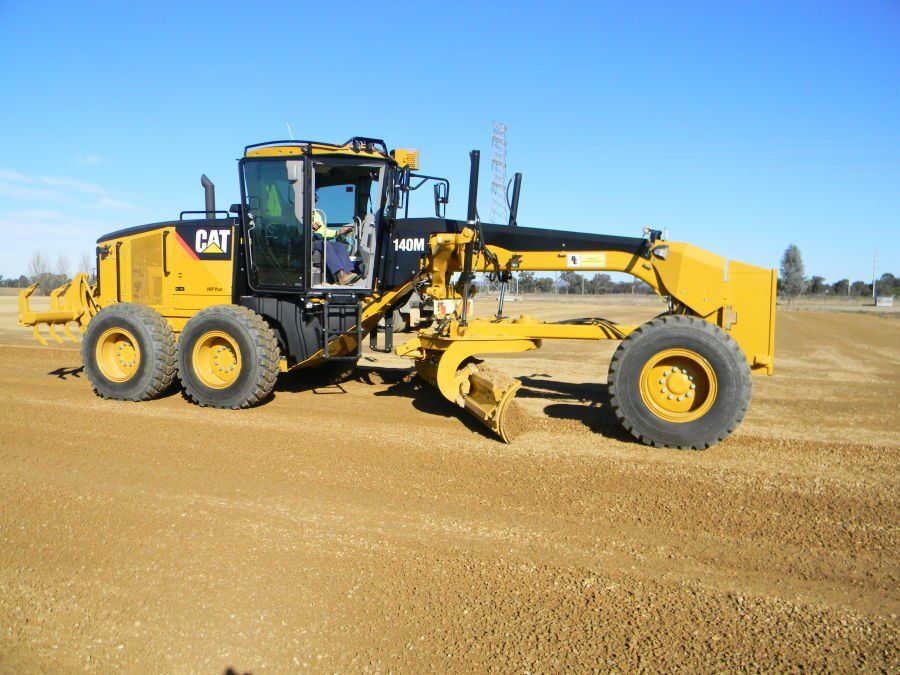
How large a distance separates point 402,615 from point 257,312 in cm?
563

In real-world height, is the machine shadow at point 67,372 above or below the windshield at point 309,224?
below

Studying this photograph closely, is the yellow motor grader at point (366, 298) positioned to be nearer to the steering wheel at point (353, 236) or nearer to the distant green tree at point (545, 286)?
the steering wheel at point (353, 236)

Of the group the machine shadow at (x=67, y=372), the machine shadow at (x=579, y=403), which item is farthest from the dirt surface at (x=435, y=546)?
the machine shadow at (x=67, y=372)

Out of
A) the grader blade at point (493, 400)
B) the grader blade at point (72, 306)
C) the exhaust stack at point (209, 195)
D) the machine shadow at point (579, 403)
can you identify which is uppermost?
the exhaust stack at point (209, 195)

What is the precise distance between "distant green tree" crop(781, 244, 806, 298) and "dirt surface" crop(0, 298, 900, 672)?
94.7m

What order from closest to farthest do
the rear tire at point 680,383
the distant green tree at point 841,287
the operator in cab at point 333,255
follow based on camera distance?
the rear tire at point 680,383, the operator in cab at point 333,255, the distant green tree at point 841,287

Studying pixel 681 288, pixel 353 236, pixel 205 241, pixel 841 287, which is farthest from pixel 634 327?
pixel 841 287

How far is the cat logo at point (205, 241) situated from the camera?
8539 mm

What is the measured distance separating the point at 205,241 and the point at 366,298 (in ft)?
7.50

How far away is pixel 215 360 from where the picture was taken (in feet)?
26.3

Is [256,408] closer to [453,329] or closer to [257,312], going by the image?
[257,312]

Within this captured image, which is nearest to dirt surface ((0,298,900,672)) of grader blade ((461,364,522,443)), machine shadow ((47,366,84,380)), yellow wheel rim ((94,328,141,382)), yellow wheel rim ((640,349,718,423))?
grader blade ((461,364,522,443))

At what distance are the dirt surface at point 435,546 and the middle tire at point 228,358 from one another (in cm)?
59

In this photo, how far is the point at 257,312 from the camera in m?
8.23
